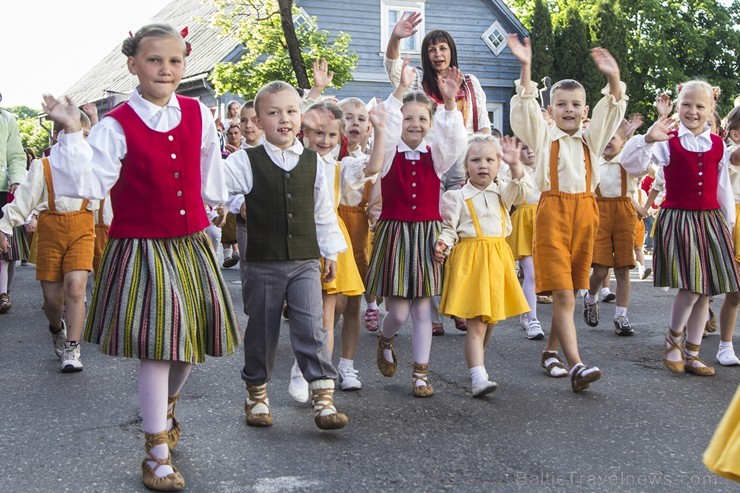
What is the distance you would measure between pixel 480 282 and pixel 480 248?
0.79 ft

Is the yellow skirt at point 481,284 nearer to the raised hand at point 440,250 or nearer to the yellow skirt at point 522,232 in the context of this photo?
the raised hand at point 440,250

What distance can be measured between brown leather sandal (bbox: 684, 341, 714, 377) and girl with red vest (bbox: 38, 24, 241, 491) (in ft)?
11.5

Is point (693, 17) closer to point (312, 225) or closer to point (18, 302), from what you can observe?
point (18, 302)

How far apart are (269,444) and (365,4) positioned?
2299 cm

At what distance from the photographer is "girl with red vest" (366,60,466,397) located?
18.8 feet

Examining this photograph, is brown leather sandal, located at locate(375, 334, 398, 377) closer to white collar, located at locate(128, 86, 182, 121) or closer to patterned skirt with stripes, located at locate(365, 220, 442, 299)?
patterned skirt with stripes, located at locate(365, 220, 442, 299)

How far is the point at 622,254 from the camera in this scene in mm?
8141

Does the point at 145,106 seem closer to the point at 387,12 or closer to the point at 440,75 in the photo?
the point at 440,75

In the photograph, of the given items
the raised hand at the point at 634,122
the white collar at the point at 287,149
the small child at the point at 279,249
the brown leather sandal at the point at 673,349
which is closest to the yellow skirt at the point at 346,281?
the small child at the point at 279,249

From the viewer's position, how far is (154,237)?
421cm

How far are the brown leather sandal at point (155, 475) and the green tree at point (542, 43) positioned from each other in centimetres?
2502

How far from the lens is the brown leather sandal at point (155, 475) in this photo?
3982mm

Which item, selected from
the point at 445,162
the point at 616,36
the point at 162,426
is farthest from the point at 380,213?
the point at 616,36

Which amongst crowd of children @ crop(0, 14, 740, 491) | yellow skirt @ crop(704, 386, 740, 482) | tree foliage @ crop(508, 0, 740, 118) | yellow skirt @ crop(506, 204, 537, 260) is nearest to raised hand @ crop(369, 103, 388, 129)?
crowd of children @ crop(0, 14, 740, 491)
